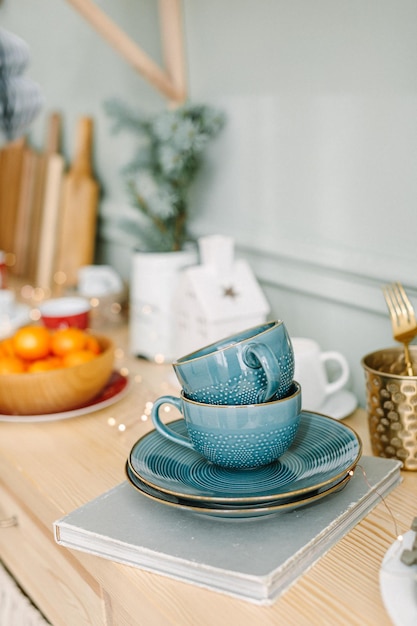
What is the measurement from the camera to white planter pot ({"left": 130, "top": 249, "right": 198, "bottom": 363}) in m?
1.12

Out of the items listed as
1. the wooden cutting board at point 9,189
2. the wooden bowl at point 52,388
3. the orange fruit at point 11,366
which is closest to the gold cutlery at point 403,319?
the wooden bowl at point 52,388

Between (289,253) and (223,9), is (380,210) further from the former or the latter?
(223,9)

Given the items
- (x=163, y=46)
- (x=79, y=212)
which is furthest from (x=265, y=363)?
(x=79, y=212)

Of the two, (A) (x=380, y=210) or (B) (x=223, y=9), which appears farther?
(B) (x=223, y=9)

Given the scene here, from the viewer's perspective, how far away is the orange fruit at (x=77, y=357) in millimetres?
957

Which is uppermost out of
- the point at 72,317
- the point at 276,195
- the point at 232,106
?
the point at 232,106

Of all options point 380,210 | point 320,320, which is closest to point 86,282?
point 320,320

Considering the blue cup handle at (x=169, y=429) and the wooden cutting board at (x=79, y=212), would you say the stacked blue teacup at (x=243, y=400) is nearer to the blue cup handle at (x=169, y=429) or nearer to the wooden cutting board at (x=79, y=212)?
the blue cup handle at (x=169, y=429)

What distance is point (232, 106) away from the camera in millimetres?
1123

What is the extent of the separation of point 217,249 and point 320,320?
7.5 inches

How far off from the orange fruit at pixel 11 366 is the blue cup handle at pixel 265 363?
1.42 ft

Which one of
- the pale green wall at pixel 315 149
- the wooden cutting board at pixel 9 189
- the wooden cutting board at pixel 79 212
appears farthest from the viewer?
the wooden cutting board at pixel 9 189

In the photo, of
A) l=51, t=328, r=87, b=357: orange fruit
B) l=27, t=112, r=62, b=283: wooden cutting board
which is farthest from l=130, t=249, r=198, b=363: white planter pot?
l=27, t=112, r=62, b=283: wooden cutting board

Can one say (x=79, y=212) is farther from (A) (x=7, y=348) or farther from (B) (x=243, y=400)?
(B) (x=243, y=400)
